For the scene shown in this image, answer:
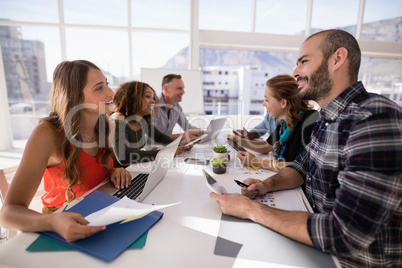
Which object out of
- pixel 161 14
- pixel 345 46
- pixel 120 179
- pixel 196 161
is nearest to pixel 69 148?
pixel 120 179

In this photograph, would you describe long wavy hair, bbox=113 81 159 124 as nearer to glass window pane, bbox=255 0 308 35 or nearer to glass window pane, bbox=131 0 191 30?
glass window pane, bbox=131 0 191 30

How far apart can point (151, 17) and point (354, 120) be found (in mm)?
4388

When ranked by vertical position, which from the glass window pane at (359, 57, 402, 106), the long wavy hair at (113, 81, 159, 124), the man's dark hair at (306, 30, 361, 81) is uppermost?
the glass window pane at (359, 57, 402, 106)

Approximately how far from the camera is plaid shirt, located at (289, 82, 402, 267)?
68 centimetres

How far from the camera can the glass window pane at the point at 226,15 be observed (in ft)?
14.4

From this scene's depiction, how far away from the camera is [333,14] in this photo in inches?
185

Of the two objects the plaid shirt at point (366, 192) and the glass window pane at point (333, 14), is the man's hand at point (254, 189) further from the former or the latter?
the glass window pane at point (333, 14)

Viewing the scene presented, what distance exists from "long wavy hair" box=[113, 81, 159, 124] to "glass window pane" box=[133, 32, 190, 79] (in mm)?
2412

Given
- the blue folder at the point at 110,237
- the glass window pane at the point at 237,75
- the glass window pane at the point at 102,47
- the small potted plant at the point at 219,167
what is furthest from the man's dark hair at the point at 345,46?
the glass window pane at the point at 102,47

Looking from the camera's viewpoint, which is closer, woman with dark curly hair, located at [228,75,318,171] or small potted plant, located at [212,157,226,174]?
small potted plant, located at [212,157,226,174]

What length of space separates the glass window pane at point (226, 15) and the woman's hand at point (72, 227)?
441 cm

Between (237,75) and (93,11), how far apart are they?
305cm

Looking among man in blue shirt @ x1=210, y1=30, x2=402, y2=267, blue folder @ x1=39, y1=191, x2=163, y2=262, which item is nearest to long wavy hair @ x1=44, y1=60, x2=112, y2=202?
blue folder @ x1=39, y1=191, x2=163, y2=262

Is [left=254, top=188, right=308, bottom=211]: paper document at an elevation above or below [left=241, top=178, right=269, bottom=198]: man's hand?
below
